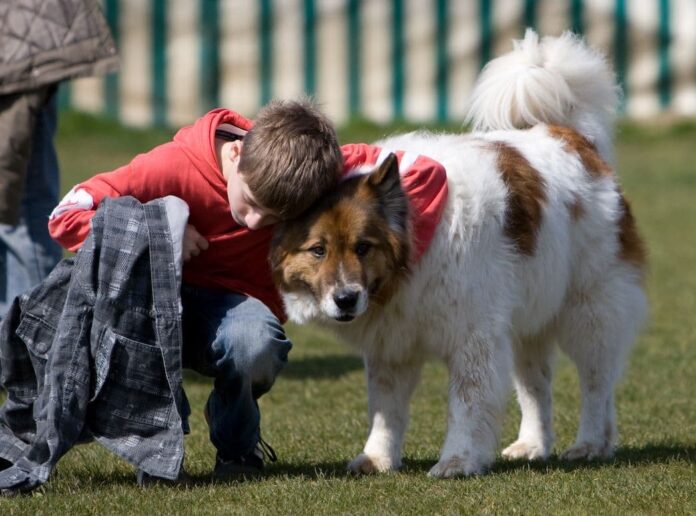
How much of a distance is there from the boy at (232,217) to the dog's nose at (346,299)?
34 centimetres

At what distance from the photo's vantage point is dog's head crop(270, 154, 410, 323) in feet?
14.7


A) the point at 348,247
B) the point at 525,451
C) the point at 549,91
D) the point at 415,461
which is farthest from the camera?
the point at 549,91

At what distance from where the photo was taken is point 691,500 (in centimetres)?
435

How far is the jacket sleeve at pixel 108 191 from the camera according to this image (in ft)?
15.0

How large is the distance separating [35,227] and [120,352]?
2.22 m

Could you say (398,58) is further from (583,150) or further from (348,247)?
(348,247)

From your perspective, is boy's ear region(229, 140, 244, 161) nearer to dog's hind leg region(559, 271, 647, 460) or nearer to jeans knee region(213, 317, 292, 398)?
jeans knee region(213, 317, 292, 398)

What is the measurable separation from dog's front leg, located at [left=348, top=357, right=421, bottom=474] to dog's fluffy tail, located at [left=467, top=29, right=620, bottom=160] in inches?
53.3

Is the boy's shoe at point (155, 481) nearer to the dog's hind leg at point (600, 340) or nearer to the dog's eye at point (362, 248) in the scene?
the dog's eye at point (362, 248)

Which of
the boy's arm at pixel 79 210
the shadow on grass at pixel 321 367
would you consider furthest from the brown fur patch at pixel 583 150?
the shadow on grass at pixel 321 367

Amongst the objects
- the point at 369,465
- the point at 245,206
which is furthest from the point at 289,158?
the point at 369,465

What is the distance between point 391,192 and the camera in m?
4.60

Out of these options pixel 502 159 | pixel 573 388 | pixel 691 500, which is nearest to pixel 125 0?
pixel 573 388

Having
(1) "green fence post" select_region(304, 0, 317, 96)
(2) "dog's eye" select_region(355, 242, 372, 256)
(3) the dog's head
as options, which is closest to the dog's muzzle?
(3) the dog's head
